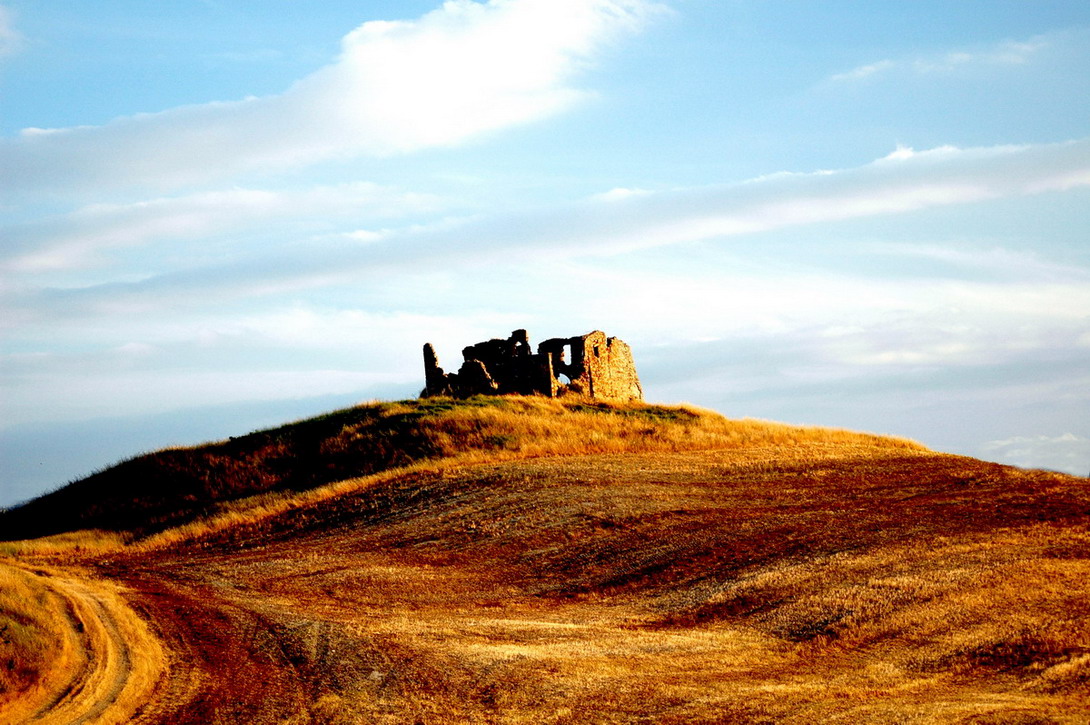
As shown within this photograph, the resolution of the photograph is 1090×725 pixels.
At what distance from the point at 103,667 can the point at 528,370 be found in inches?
1254

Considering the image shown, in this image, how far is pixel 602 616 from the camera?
59.5ft

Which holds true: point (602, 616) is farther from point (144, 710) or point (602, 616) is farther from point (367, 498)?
point (367, 498)

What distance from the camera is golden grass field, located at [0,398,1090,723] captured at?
512 inches

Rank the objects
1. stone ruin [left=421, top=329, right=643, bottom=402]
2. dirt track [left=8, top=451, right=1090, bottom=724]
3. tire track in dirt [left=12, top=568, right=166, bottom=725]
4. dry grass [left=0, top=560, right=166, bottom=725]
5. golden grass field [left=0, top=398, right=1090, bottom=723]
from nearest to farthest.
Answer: tire track in dirt [left=12, top=568, right=166, bottom=725] → dry grass [left=0, top=560, right=166, bottom=725] → dirt track [left=8, top=451, right=1090, bottom=724] → golden grass field [left=0, top=398, right=1090, bottom=723] → stone ruin [left=421, top=329, right=643, bottom=402]

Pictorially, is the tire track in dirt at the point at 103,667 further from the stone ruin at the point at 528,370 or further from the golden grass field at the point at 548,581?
the stone ruin at the point at 528,370

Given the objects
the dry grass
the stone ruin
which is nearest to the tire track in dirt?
the dry grass

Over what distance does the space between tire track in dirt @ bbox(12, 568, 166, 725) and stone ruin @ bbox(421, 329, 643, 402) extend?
26.9 metres

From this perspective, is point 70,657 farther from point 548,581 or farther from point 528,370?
point 528,370

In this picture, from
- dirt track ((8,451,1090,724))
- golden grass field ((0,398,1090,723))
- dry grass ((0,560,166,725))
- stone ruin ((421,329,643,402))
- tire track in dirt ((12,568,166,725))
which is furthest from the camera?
stone ruin ((421,329,643,402))

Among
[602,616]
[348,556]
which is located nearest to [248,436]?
[348,556]

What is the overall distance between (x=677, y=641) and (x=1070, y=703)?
18.3ft

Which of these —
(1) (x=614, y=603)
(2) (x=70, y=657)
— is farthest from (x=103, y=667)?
(1) (x=614, y=603)

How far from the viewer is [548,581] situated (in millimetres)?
21359

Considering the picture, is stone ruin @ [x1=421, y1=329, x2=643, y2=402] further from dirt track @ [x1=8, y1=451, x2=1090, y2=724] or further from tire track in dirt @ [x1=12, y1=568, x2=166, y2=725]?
tire track in dirt @ [x1=12, y1=568, x2=166, y2=725]
